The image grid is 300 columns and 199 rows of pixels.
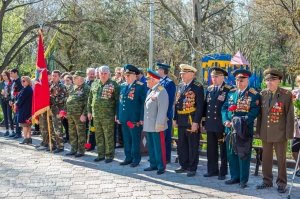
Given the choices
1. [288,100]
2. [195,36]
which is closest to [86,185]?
[288,100]

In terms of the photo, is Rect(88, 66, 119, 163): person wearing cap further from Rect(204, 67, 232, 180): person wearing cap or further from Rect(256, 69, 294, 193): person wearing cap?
Rect(256, 69, 294, 193): person wearing cap

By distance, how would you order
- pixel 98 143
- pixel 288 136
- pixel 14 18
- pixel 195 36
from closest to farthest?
pixel 288 136
pixel 98 143
pixel 195 36
pixel 14 18

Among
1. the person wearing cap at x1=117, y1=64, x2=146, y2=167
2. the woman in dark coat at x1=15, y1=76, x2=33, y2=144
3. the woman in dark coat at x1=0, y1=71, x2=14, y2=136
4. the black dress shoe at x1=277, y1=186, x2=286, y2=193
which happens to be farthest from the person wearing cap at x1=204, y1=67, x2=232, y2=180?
Result: the woman in dark coat at x1=0, y1=71, x2=14, y2=136

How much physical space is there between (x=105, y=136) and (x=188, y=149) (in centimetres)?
175

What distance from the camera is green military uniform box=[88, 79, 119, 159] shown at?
27.0 ft

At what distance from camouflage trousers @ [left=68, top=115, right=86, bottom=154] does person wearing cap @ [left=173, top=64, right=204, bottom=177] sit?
2251mm

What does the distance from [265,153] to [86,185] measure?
9.33 feet

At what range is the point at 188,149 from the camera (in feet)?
24.8

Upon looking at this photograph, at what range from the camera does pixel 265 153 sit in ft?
21.7

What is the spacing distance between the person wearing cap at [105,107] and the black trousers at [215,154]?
2064 millimetres

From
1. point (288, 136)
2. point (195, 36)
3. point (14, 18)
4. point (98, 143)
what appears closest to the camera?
point (288, 136)

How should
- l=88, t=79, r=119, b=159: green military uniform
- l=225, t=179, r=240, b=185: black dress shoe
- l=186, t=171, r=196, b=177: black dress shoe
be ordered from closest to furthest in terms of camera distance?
l=225, t=179, r=240, b=185: black dress shoe → l=186, t=171, r=196, b=177: black dress shoe → l=88, t=79, r=119, b=159: green military uniform

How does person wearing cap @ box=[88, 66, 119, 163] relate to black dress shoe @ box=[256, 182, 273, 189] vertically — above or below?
above

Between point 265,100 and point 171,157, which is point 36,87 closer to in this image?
point 171,157
